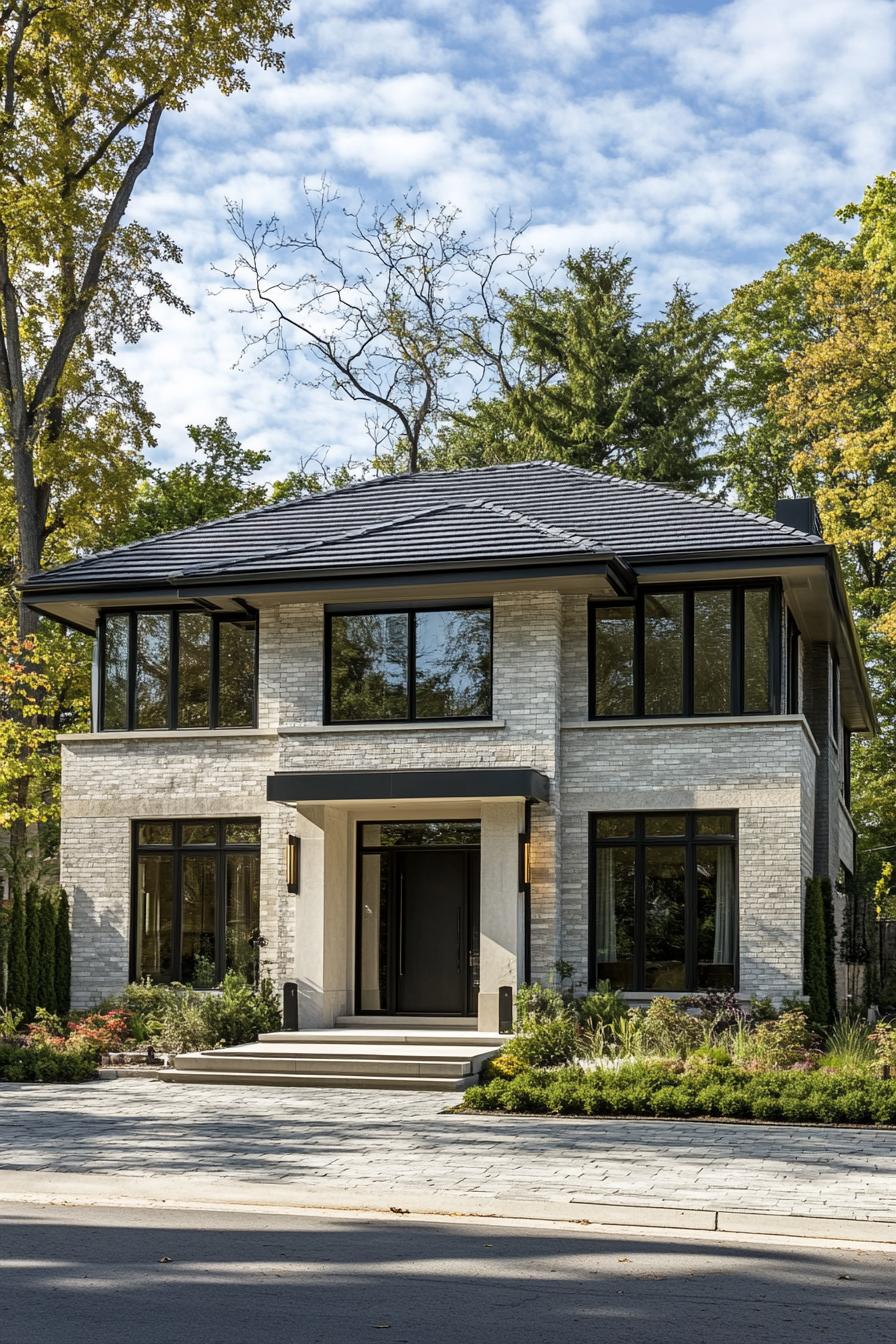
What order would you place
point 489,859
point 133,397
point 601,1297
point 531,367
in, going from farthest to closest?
point 531,367 → point 133,397 → point 489,859 → point 601,1297

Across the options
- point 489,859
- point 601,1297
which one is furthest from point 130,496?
point 601,1297

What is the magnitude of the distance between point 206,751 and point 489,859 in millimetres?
4565

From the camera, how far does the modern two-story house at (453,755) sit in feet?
66.3

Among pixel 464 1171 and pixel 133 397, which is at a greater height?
pixel 133 397

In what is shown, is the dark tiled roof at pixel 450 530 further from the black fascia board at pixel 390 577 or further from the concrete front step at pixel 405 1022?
the concrete front step at pixel 405 1022

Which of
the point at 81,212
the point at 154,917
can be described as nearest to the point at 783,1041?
the point at 154,917

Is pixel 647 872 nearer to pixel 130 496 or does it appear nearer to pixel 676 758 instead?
pixel 676 758

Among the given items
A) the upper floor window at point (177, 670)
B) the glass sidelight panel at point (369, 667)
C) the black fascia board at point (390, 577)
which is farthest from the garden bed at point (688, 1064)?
the upper floor window at point (177, 670)

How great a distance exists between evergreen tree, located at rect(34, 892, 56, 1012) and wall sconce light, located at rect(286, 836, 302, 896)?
3622 millimetres

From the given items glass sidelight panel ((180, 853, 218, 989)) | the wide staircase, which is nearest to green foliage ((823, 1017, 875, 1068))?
the wide staircase

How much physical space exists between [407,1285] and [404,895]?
→ 46.3ft

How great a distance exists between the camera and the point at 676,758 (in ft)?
67.2

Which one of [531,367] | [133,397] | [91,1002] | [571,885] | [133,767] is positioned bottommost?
[91,1002]

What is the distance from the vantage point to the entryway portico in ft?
66.1
